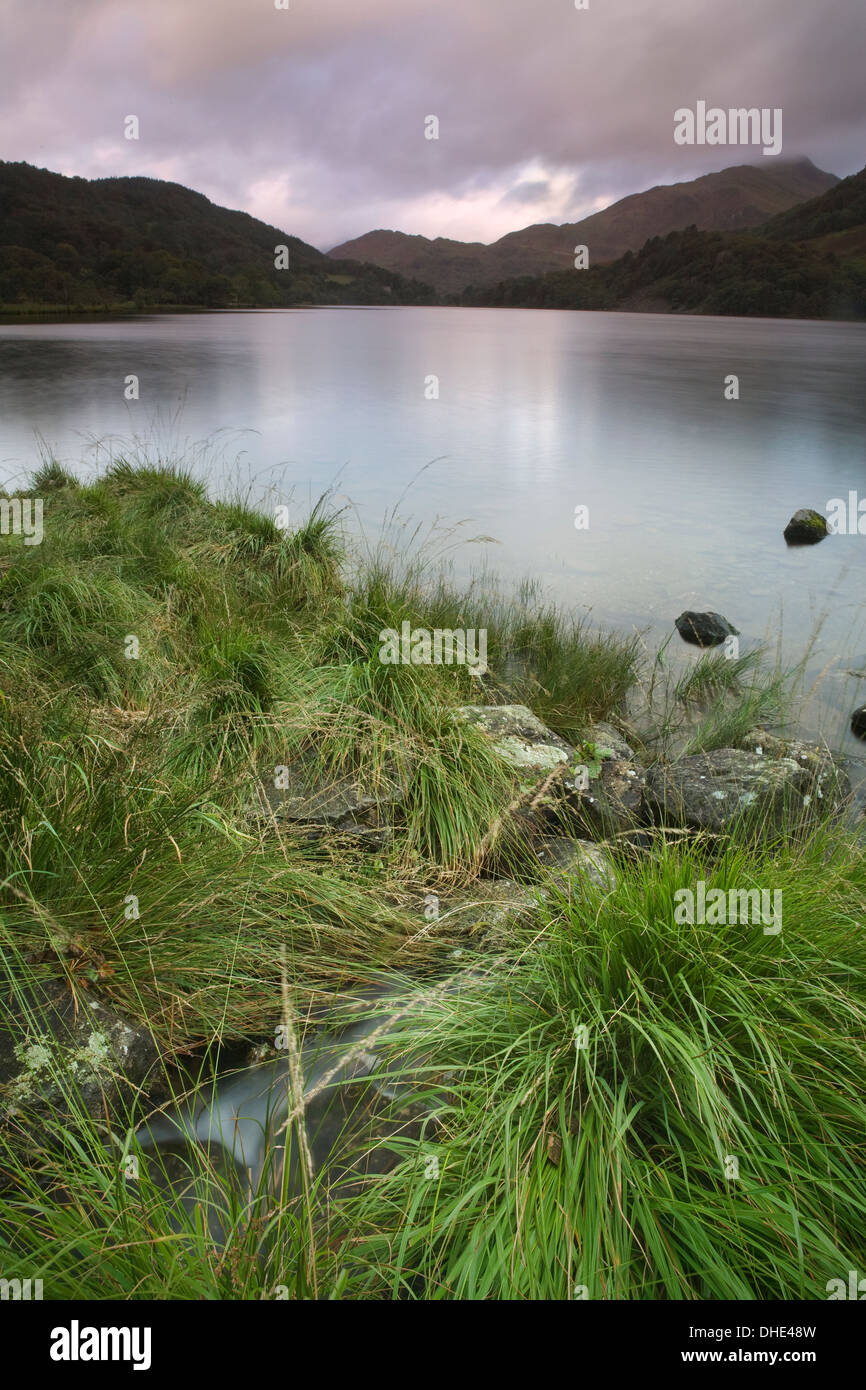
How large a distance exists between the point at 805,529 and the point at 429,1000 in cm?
1339

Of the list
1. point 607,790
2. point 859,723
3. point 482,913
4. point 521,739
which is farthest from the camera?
point 859,723

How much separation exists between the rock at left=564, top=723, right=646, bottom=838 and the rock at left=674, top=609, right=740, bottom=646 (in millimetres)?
→ 3716

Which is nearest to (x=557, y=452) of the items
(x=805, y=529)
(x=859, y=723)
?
(x=805, y=529)

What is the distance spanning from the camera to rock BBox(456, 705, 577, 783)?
15.9ft

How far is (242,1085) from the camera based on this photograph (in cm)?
288

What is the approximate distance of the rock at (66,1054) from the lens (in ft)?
7.64

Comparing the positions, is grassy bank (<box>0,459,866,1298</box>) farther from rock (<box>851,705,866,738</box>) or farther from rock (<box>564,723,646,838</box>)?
rock (<box>851,705,866,738</box>)

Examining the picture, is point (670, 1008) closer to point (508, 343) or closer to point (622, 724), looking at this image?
point (622, 724)

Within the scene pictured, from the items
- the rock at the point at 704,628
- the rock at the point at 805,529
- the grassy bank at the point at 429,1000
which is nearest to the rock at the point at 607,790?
the grassy bank at the point at 429,1000

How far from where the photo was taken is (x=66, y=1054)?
7.97ft

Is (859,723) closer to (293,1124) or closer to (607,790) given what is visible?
(607,790)

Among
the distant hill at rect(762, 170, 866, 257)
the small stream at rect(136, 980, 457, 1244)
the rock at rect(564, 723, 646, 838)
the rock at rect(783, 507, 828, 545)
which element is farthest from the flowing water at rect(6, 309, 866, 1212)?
the distant hill at rect(762, 170, 866, 257)
